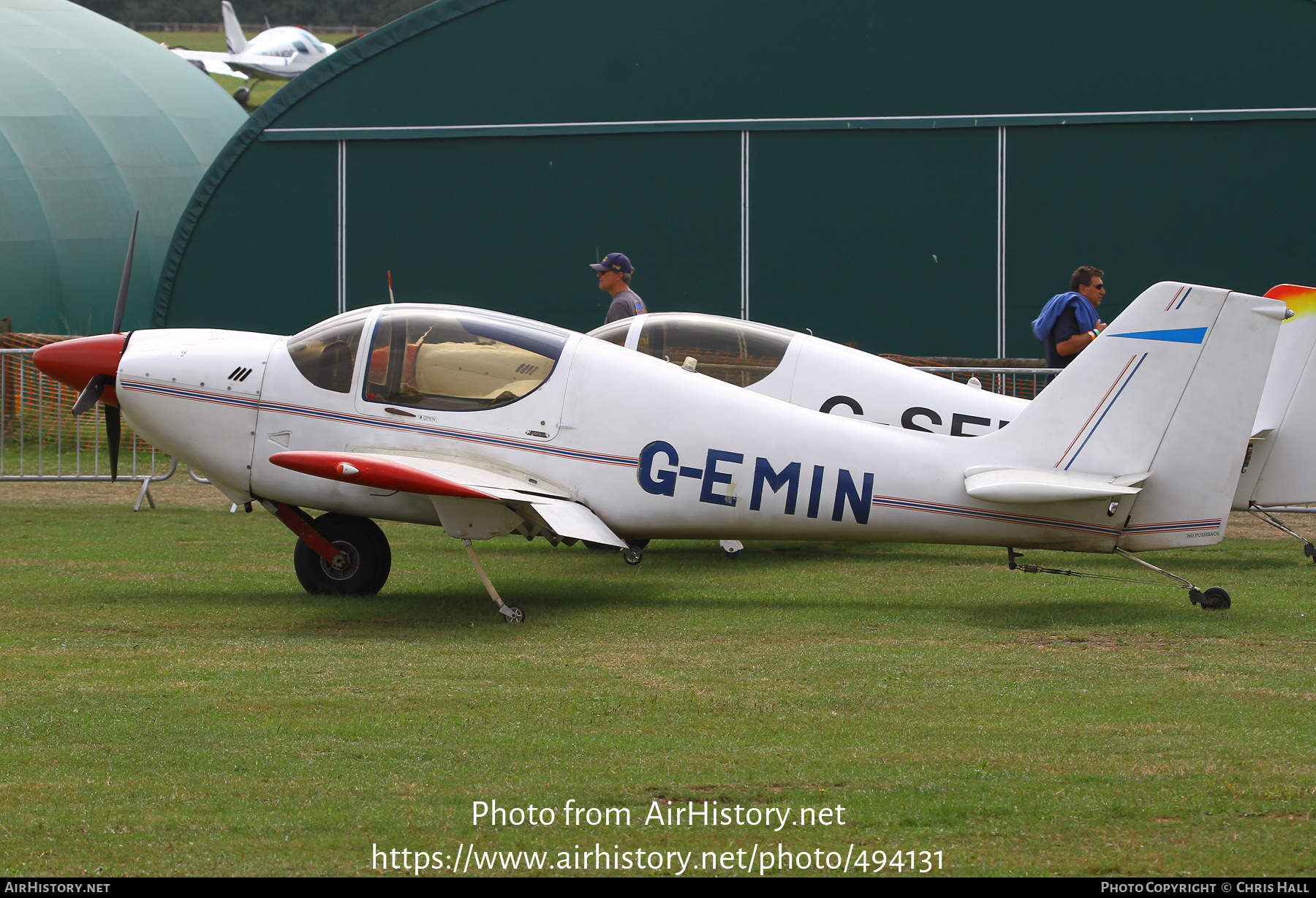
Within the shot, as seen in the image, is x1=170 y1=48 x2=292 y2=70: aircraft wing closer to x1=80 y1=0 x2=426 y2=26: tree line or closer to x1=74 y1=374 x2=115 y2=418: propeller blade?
x1=80 y1=0 x2=426 y2=26: tree line

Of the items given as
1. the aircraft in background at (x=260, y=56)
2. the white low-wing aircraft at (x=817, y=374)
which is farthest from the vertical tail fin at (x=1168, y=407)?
the aircraft in background at (x=260, y=56)

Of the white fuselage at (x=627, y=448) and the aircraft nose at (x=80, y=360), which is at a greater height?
the aircraft nose at (x=80, y=360)

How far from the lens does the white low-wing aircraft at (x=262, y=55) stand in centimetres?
8038

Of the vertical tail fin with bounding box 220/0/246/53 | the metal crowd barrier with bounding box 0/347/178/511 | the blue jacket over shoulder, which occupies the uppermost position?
the vertical tail fin with bounding box 220/0/246/53

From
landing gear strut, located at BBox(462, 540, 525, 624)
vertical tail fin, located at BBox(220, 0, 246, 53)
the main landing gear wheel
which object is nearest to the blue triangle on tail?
landing gear strut, located at BBox(462, 540, 525, 624)

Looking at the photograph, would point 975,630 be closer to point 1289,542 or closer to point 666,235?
point 1289,542

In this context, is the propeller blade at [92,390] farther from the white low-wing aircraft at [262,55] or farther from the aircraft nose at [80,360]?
the white low-wing aircraft at [262,55]

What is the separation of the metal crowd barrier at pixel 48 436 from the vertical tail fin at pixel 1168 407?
1049 centimetres

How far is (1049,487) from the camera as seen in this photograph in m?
8.08

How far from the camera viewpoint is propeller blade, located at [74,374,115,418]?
30.2 feet

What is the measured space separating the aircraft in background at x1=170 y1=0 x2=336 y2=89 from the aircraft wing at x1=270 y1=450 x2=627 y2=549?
75653 millimetres

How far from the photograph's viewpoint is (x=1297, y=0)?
18406 mm

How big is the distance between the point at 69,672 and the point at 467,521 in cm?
248

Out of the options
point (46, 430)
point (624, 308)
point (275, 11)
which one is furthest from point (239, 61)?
point (624, 308)
